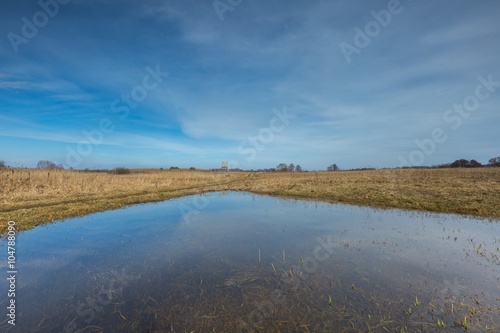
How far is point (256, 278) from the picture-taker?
700 cm

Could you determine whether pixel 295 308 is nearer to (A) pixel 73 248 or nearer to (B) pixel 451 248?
(B) pixel 451 248

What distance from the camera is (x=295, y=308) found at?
5.50 meters

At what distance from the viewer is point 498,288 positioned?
6.43 meters

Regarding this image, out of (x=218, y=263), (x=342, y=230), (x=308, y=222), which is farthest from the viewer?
(x=308, y=222)

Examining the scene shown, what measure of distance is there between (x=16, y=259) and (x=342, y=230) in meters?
13.3

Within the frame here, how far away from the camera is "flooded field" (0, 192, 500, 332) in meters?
5.07

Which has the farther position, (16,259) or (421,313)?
(16,259)

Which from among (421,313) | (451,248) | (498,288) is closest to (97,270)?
(421,313)

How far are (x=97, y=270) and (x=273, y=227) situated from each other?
808 cm

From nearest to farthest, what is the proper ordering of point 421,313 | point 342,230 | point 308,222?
point 421,313 → point 342,230 → point 308,222

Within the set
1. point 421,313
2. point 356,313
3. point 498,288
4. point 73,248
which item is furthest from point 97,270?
point 498,288

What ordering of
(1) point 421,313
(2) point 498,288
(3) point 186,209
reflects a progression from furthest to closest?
(3) point 186,209 < (2) point 498,288 < (1) point 421,313

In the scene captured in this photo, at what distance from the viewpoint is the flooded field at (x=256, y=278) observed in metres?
5.07

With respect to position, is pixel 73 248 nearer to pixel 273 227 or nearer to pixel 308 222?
pixel 273 227
